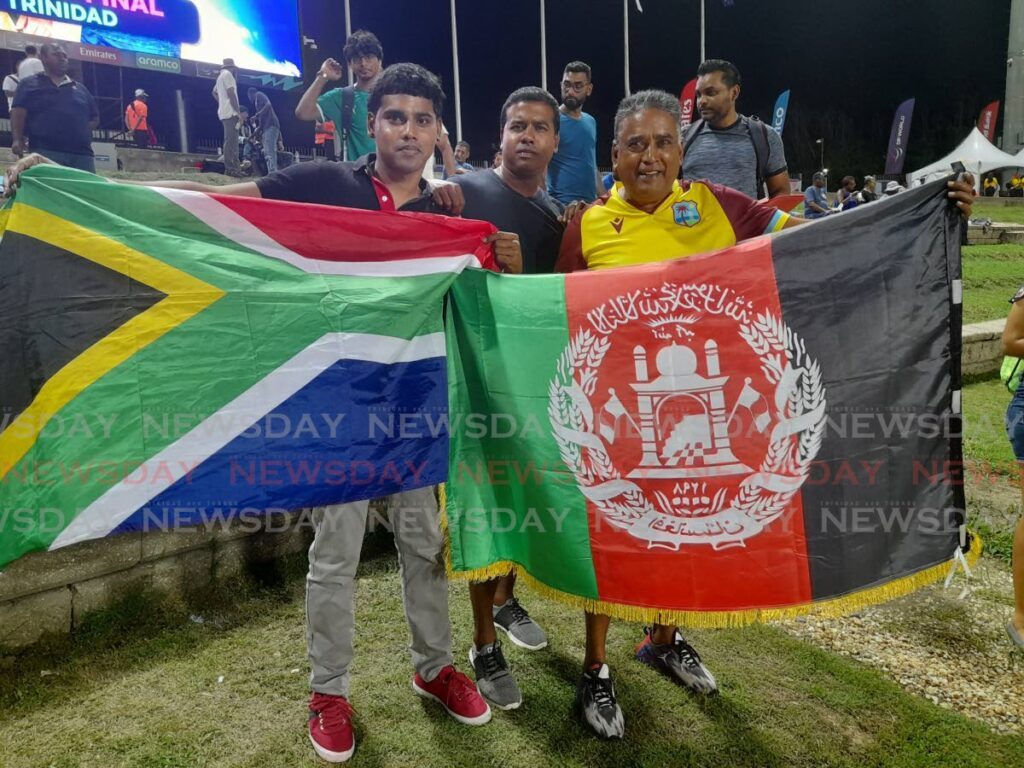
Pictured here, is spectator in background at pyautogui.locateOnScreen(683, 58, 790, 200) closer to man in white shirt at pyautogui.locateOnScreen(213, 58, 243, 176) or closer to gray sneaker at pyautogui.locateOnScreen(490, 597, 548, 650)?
gray sneaker at pyautogui.locateOnScreen(490, 597, 548, 650)

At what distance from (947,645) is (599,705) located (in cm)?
152

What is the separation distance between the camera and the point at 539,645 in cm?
283

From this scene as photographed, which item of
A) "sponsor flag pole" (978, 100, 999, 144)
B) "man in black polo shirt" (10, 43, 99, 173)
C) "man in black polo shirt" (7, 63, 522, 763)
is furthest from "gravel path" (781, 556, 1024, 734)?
"sponsor flag pole" (978, 100, 999, 144)

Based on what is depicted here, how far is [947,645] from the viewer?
2820mm

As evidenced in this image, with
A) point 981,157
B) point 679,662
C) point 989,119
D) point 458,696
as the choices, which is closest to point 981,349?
point 679,662

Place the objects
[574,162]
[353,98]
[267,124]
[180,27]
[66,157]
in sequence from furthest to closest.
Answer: [180,27], [267,124], [66,157], [574,162], [353,98]

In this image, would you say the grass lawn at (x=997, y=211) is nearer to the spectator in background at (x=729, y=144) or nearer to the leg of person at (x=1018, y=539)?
the spectator in background at (x=729, y=144)

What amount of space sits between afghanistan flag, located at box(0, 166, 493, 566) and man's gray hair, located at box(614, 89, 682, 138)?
2.10 ft

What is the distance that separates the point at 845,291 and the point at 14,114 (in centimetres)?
638

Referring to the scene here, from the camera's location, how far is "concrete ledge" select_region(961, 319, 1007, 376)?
6.84 metres

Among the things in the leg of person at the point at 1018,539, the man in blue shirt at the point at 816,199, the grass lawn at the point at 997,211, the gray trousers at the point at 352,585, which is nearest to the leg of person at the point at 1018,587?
the leg of person at the point at 1018,539

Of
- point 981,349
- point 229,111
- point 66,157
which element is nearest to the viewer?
point 66,157

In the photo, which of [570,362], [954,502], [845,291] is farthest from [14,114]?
[954,502]

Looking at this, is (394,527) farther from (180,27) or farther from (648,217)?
(180,27)
